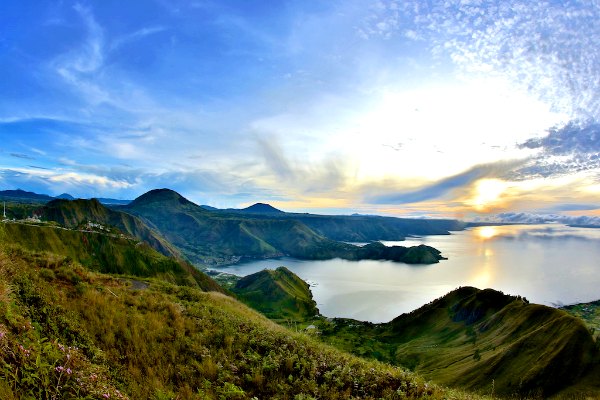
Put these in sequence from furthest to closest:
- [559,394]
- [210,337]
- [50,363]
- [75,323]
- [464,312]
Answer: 1. [464,312]
2. [559,394]
3. [210,337]
4. [75,323]
5. [50,363]

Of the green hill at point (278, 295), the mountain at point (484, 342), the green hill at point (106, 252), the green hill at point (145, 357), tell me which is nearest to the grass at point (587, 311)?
the mountain at point (484, 342)

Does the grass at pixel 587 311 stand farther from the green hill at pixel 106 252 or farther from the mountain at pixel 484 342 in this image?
the green hill at pixel 106 252

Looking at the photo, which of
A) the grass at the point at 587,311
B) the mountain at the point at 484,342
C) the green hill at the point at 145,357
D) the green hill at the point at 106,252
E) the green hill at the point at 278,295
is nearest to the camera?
the green hill at the point at 145,357

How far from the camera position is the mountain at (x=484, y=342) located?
47594mm

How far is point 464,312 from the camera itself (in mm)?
94500

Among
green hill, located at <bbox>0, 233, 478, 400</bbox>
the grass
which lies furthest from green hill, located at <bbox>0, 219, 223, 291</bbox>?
Result: the grass

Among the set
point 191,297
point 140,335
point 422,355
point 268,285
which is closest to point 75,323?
point 140,335

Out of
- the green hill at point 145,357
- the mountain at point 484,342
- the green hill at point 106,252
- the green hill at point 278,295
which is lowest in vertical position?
the green hill at point 278,295

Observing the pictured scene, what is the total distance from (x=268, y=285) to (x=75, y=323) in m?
163

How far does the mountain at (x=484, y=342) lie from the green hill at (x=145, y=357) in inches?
1178

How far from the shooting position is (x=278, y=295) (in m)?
162

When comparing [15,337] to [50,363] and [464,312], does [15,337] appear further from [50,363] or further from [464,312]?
[464,312]

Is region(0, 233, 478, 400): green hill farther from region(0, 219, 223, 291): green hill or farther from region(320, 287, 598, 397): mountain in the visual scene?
region(0, 219, 223, 291): green hill

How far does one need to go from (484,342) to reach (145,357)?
8227 centimetres
